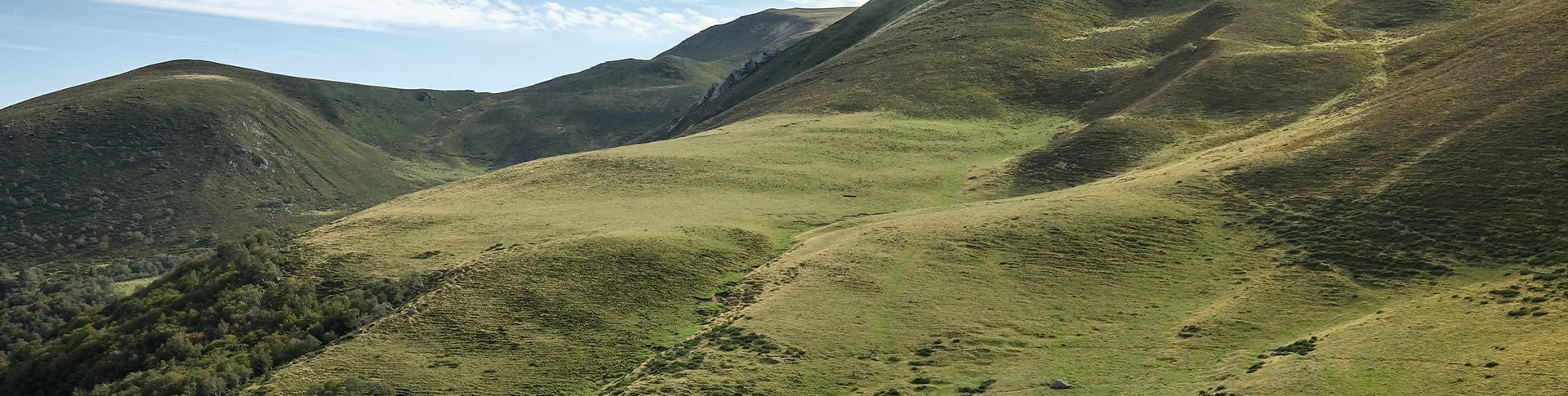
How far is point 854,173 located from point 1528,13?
5471 cm

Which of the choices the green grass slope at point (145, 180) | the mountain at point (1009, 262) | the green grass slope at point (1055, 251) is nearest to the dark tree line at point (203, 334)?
the mountain at point (1009, 262)

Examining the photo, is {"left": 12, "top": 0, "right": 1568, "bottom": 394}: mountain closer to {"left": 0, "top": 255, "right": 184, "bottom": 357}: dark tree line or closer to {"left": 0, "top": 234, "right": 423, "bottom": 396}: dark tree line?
{"left": 0, "top": 234, "right": 423, "bottom": 396}: dark tree line

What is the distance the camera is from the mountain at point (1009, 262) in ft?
136

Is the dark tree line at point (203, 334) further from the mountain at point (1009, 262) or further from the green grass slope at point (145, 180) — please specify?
the green grass slope at point (145, 180)

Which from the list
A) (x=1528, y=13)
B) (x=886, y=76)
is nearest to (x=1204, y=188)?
(x=1528, y=13)

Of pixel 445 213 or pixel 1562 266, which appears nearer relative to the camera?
pixel 1562 266

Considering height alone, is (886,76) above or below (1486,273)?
above

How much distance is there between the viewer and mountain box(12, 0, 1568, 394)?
41469 millimetres

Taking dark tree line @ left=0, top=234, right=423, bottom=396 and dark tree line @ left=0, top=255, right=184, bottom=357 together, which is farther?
dark tree line @ left=0, top=255, right=184, bottom=357

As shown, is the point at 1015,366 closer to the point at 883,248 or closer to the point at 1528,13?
the point at 883,248

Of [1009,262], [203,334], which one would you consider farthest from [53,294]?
[1009,262]

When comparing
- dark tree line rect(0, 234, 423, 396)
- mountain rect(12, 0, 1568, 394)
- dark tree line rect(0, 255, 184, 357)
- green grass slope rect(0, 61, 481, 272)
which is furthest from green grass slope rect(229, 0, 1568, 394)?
green grass slope rect(0, 61, 481, 272)

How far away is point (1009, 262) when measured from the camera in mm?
53688

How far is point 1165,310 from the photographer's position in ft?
153
